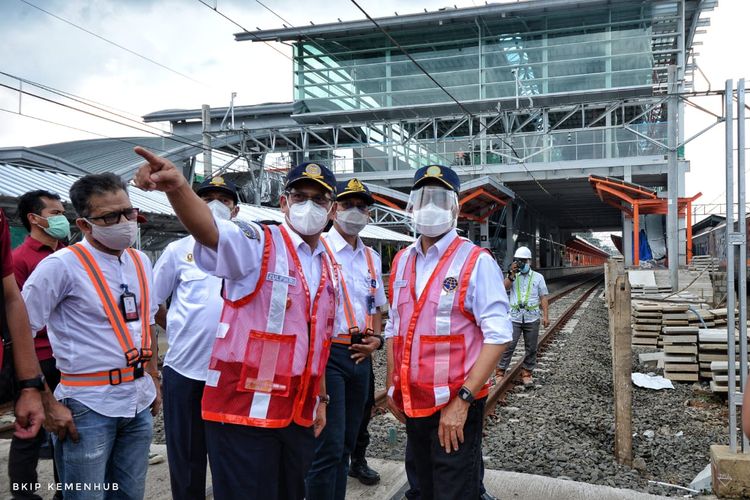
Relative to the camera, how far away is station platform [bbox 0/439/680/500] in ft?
14.1

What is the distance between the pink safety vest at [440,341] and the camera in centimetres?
293

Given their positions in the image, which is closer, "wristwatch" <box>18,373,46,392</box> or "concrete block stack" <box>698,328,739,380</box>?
"wristwatch" <box>18,373,46,392</box>

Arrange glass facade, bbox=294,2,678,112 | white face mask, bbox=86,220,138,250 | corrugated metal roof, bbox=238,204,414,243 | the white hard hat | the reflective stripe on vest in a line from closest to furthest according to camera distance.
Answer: white face mask, bbox=86,220,138,250, the reflective stripe on vest, the white hard hat, corrugated metal roof, bbox=238,204,414,243, glass facade, bbox=294,2,678,112

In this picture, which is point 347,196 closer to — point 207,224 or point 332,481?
point 332,481

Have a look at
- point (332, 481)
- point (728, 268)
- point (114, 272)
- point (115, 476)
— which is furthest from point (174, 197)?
point (728, 268)

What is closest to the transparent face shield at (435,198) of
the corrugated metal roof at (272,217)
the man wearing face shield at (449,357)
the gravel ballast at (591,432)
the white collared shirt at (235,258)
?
the man wearing face shield at (449,357)

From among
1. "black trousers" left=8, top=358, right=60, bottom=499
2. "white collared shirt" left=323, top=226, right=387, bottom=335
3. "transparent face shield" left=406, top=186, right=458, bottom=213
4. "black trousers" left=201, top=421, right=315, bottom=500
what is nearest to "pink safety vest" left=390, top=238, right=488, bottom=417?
"transparent face shield" left=406, top=186, right=458, bottom=213

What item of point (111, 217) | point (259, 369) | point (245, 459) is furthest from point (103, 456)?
point (111, 217)

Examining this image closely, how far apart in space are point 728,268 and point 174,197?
4338mm

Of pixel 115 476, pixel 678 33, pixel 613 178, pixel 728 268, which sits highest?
pixel 678 33

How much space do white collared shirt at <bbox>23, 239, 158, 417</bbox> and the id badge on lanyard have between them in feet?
0.17

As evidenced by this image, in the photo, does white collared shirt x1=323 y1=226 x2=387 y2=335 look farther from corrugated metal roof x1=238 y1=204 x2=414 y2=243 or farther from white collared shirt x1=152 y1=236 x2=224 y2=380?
corrugated metal roof x1=238 y1=204 x2=414 y2=243

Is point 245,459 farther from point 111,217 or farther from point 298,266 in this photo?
point 111,217

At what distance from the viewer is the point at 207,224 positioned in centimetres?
209
